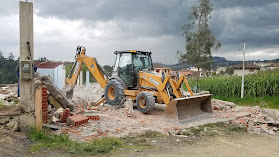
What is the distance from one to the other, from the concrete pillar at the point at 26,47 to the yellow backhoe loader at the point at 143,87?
4.58 metres

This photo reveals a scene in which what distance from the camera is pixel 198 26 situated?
A: 2995cm

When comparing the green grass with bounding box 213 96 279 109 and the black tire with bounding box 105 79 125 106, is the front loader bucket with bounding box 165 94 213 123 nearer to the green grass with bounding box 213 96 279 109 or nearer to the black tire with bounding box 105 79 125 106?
the black tire with bounding box 105 79 125 106

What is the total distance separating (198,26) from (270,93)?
14039mm

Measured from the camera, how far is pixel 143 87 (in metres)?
11.4

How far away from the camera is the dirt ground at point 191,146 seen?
551cm

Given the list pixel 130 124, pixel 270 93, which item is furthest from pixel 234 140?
pixel 270 93

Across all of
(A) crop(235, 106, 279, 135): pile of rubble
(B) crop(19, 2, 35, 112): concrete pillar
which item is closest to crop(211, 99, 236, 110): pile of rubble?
(A) crop(235, 106, 279, 135): pile of rubble

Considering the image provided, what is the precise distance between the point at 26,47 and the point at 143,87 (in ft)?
18.7

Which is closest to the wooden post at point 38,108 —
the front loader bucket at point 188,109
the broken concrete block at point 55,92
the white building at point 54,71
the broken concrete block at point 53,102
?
the broken concrete block at point 55,92

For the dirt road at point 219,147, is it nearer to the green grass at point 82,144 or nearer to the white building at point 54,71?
the green grass at point 82,144

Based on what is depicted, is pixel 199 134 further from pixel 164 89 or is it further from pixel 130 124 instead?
pixel 164 89

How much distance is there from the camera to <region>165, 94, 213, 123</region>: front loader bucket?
921 cm

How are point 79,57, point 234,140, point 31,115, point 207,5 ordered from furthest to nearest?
point 207,5, point 79,57, point 234,140, point 31,115

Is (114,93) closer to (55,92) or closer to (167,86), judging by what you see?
(167,86)
